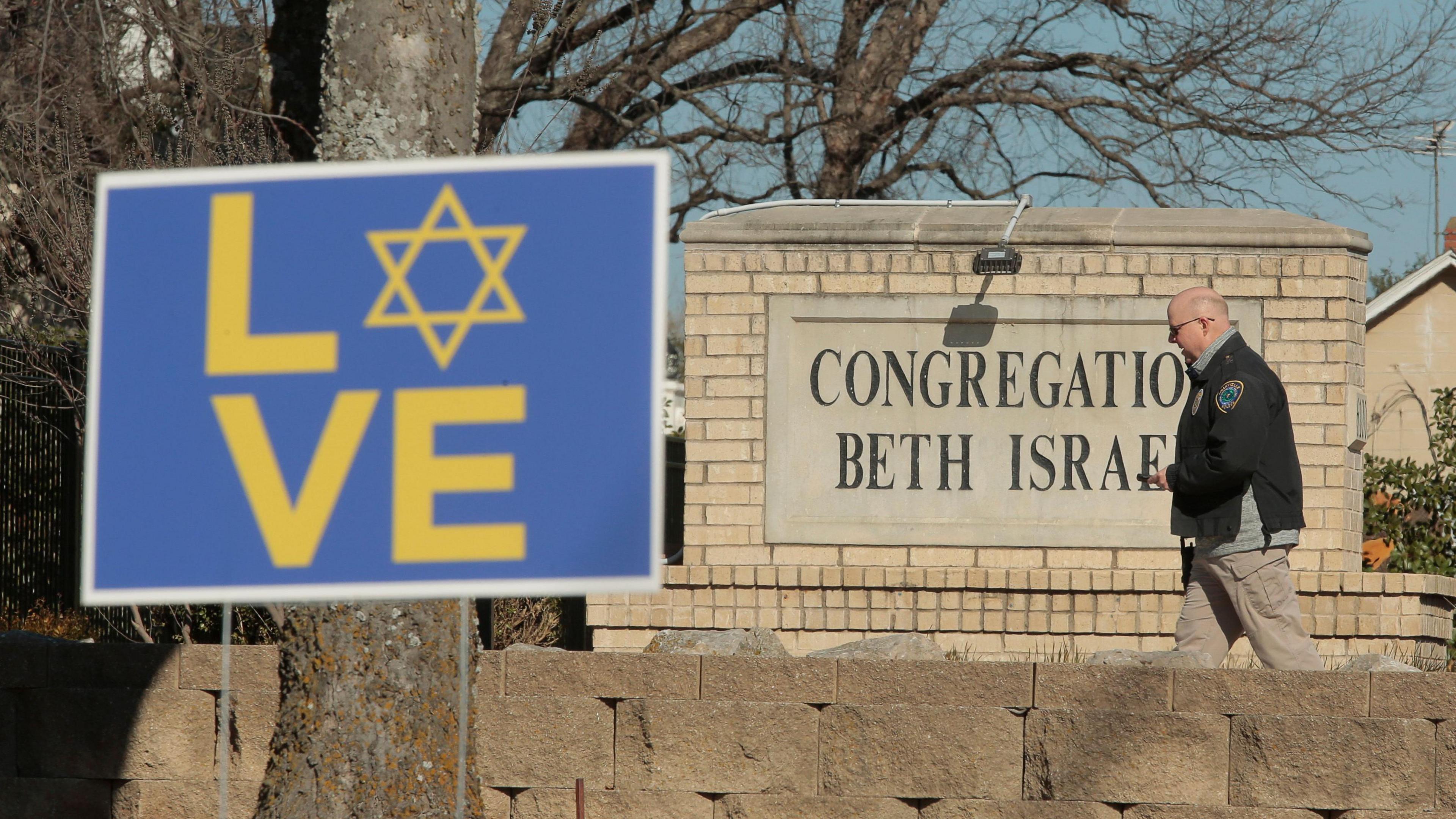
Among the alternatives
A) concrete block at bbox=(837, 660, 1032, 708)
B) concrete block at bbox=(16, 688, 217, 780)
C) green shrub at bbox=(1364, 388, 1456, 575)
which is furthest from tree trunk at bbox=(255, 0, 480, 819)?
green shrub at bbox=(1364, 388, 1456, 575)

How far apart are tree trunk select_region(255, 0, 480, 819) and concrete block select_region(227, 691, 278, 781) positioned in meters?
1.55

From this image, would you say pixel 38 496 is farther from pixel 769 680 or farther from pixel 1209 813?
pixel 1209 813

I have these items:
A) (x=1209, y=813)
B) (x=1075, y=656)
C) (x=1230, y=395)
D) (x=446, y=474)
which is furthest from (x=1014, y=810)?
(x=446, y=474)

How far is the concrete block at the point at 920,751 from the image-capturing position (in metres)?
5.66

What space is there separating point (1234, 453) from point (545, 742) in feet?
8.61

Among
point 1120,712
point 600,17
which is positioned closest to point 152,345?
point 1120,712

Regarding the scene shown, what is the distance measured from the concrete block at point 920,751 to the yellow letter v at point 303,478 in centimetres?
271

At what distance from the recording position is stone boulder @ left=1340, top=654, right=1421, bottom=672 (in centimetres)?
579

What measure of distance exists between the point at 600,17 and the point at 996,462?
914 cm

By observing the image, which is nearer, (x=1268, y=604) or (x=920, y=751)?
(x=920, y=751)

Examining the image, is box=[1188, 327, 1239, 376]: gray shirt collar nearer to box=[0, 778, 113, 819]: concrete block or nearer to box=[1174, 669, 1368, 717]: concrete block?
box=[1174, 669, 1368, 717]: concrete block

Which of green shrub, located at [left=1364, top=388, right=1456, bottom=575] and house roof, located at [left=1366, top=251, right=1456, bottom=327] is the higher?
house roof, located at [left=1366, top=251, right=1456, bottom=327]

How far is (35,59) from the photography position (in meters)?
12.2

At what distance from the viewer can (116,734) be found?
6.16m
